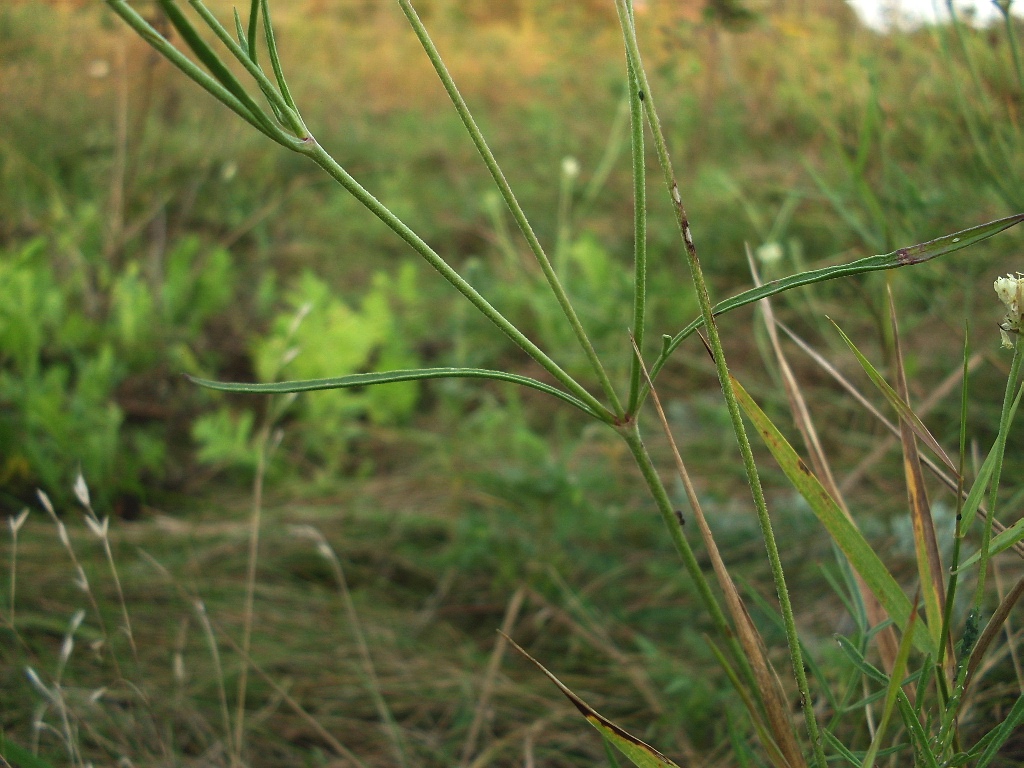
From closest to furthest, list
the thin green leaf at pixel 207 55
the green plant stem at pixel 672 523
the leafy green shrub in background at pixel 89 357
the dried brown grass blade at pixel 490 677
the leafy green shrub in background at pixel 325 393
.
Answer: the thin green leaf at pixel 207 55 → the green plant stem at pixel 672 523 → the dried brown grass blade at pixel 490 677 → the leafy green shrub in background at pixel 89 357 → the leafy green shrub in background at pixel 325 393

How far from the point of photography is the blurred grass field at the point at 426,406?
3.37 ft

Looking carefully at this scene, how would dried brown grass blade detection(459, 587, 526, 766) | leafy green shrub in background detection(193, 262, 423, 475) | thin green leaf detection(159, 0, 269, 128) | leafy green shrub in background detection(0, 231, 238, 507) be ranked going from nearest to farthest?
thin green leaf detection(159, 0, 269, 128) < dried brown grass blade detection(459, 587, 526, 766) < leafy green shrub in background detection(0, 231, 238, 507) < leafy green shrub in background detection(193, 262, 423, 475)

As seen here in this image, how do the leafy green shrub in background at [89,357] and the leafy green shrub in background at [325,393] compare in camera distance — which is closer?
the leafy green shrub in background at [89,357]

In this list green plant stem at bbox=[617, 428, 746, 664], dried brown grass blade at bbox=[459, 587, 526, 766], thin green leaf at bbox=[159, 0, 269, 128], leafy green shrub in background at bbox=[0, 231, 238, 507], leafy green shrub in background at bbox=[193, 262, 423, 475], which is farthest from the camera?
leafy green shrub in background at bbox=[193, 262, 423, 475]

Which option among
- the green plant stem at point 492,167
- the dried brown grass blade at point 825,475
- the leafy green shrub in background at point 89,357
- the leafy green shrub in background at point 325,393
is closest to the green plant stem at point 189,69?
the green plant stem at point 492,167

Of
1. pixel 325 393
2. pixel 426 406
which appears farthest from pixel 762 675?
pixel 426 406

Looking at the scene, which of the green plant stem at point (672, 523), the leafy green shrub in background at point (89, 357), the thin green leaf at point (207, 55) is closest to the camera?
the thin green leaf at point (207, 55)

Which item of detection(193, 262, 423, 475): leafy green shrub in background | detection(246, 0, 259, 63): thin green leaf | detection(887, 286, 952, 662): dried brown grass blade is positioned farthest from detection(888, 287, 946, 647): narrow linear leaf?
detection(193, 262, 423, 475): leafy green shrub in background

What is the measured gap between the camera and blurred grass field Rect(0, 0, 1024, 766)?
1.03 meters

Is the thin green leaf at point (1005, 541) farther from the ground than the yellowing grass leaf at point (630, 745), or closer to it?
farther from the ground

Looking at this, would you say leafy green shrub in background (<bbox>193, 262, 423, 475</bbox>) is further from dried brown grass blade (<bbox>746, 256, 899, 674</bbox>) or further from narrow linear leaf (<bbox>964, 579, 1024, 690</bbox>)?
narrow linear leaf (<bbox>964, 579, 1024, 690</bbox>)

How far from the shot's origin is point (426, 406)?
210 cm

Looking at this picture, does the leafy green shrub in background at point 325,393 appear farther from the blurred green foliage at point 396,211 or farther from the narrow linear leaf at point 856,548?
the narrow linear leaf at point 856,548

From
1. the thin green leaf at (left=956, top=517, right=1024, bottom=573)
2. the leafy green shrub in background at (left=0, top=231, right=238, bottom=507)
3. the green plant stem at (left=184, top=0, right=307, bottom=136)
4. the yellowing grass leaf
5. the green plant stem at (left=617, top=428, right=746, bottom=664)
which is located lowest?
the leafy green shrub in background at (left=0, top=231, right=238, bottom=507)
